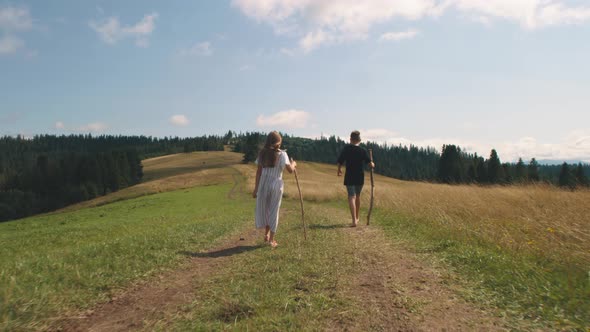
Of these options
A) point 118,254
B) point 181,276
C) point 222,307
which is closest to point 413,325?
point 222,307

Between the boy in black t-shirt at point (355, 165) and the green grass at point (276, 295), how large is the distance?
506 cm

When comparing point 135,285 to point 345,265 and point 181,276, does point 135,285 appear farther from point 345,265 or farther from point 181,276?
point 345,265

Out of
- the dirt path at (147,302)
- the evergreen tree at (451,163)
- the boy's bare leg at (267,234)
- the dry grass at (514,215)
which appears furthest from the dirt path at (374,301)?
the evergreen tree at (451,163)

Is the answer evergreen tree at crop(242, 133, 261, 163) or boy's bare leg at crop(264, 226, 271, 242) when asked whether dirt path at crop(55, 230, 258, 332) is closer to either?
boy's bare leg at crop(264, 226, 271, 242)

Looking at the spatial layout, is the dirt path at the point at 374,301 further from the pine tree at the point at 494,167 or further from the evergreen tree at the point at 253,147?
the evergreen tree at the point at 253,147

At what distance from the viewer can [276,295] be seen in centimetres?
464

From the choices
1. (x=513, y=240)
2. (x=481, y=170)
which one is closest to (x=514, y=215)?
(x=513, y=240)

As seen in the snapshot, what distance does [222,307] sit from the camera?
4.25 meters

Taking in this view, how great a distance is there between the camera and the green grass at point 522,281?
4.14 m

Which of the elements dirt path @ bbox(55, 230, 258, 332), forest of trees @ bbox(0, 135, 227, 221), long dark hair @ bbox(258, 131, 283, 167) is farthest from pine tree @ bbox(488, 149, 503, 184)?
forest of trees @ bbox(0, 135, 227, 221)

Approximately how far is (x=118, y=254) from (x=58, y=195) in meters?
103

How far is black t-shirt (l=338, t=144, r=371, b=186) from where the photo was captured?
12.4m

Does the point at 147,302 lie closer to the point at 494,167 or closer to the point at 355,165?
the point at 355,165

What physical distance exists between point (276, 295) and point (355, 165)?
8.39 metres
